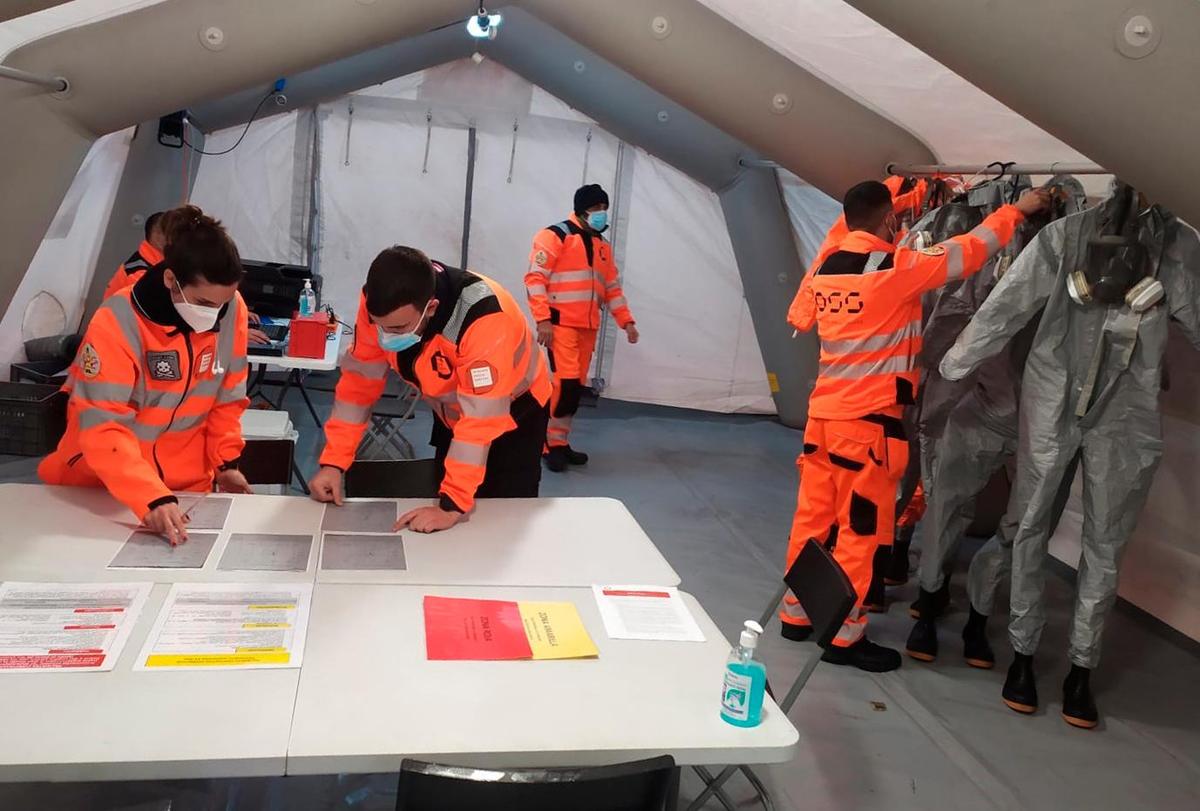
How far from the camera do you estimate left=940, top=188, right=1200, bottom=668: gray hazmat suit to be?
2641 mm

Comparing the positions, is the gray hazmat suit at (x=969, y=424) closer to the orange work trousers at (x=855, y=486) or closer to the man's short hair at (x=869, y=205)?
the orange work trousers at (x=855, y=486)

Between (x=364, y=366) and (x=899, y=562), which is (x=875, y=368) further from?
(x=364, y=366)

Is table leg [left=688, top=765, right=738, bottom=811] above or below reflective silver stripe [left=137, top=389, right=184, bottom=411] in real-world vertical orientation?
below

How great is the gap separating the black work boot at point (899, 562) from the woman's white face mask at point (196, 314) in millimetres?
2786

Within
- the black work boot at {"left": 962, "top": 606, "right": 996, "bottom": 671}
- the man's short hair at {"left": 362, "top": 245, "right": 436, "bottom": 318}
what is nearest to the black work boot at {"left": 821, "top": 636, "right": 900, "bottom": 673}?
the black work boot at {"left": 962, "top": 606, "right": 996, "bottom": 671}

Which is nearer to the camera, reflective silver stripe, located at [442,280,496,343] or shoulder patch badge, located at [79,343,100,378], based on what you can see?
shoulder patch badge, located at [79,343,100,378]

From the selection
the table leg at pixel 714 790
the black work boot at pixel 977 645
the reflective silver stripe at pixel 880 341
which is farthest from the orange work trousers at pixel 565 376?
the table leg at pixel 714 790

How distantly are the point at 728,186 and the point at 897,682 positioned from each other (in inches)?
147

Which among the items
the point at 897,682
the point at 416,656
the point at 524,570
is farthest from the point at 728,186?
the point at 416,656

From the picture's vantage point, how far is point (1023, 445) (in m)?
2.88

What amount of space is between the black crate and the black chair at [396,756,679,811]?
6.95 ft

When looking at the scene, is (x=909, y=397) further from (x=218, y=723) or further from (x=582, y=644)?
(x=218, y=723)

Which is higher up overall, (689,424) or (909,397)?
(909,397)

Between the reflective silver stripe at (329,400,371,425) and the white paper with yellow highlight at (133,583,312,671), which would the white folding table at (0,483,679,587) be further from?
the reflective silver stripe at (329,400,371,425)
